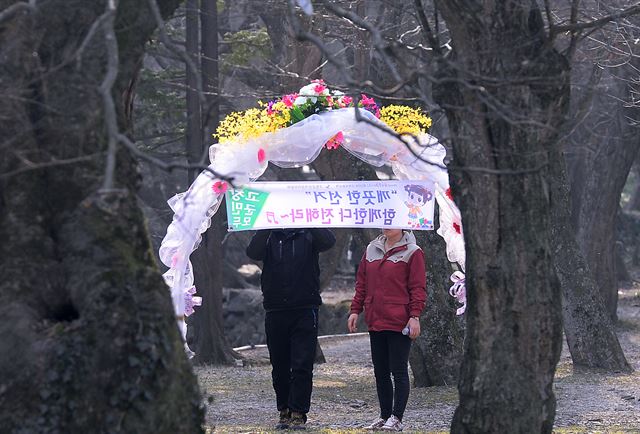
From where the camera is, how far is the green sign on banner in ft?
32.9

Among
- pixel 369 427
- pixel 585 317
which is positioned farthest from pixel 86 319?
pixel 585 317

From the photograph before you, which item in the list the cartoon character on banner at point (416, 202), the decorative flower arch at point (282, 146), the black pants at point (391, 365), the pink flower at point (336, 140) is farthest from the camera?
the pink flower at point (336, 140)

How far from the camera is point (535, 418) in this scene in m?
7.08

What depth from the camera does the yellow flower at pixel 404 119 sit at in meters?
10.7

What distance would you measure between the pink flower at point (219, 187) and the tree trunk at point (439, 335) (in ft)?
11.2

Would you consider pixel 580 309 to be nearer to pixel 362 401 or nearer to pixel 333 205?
pixel 362 401

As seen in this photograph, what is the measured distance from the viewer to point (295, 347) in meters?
9.44

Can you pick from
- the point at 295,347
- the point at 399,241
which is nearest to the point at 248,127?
the point at 399,241

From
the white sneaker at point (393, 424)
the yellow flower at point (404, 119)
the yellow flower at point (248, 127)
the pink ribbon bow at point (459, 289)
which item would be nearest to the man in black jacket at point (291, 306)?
the white sneaker at point (393, 424)

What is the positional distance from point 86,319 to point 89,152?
3.06 ft

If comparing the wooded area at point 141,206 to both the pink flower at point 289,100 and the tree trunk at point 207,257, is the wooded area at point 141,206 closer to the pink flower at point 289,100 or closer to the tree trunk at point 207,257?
the pink flower at point 289,100

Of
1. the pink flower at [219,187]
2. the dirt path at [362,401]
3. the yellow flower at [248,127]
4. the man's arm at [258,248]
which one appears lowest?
the dirt path at [362,401]

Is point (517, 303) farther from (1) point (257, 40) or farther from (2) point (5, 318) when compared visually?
(1) point (257, 40)

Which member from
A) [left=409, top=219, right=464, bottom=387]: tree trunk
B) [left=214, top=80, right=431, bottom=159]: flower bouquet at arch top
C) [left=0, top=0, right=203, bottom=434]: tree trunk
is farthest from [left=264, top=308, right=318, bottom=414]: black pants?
[left=409, top=219, right=464, bottom=387]: tree trunk
